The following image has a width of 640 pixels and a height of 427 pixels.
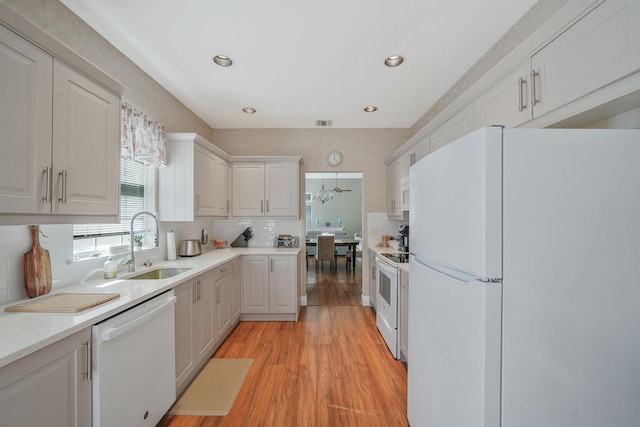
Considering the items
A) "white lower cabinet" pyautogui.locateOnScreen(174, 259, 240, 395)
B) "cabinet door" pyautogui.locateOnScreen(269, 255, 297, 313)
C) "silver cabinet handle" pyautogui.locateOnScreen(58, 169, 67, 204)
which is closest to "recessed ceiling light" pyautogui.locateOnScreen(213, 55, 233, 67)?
"silver cabinet handle" pyautogui.locateOnScreen(58, 169, 67, 204)

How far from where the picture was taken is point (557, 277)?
0.94m

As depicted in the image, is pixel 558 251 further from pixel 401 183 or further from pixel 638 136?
pixel 401 183

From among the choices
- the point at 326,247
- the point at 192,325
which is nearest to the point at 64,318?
the point at 192,325

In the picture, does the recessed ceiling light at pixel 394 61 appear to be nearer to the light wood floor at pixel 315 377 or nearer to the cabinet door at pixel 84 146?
the cabinet door at pixel 84 146

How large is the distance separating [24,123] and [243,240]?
2871mm

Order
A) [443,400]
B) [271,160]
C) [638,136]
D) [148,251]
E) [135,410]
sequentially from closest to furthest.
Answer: [638,136] < [443,400] < [135,410] < [148,251] < [271,160]

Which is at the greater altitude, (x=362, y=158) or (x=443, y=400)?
(x=362, y=158)

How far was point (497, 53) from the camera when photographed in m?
1.94

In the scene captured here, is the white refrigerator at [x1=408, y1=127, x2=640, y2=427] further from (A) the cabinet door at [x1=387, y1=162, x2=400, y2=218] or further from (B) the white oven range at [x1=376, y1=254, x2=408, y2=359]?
(A) the cabinet door at [x1=387, y1=162, x2=400, y2=218]

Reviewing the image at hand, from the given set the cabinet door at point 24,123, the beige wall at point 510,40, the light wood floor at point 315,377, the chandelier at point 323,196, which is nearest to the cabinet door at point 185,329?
the light wood floor at point 315,377

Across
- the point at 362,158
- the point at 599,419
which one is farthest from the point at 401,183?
the point at 599,419

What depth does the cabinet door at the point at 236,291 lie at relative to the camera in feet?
9.94

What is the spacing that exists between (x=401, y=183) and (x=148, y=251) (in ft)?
9.10

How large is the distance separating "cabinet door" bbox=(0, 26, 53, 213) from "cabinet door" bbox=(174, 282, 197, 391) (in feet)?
3.32
